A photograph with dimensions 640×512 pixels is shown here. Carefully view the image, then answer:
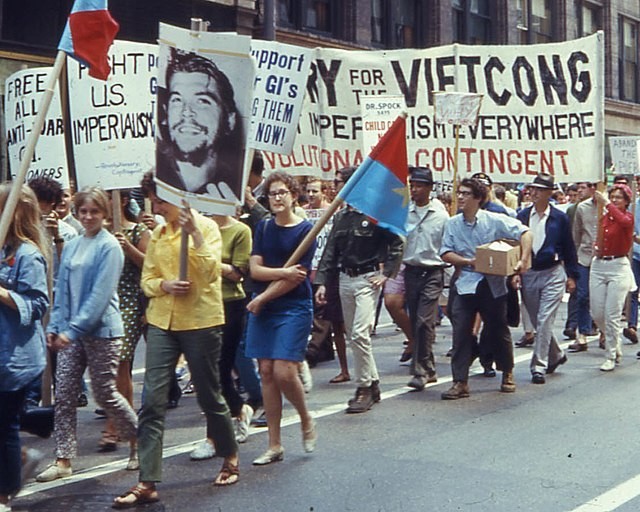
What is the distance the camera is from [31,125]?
10.4 metres

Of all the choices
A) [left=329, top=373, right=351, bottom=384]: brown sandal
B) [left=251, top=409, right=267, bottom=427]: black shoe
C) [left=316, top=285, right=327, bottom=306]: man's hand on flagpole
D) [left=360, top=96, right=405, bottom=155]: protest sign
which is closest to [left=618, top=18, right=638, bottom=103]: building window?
[left=360, top=96, right=405, bottom=155]: protest sign

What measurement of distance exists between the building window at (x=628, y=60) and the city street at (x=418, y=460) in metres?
32.8

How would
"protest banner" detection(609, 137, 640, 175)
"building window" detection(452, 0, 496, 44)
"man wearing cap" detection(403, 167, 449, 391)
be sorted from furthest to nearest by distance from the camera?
"building window" detection(452, 0, 496, 44) → "protest banner" detection(609, 137, 640, 175) → "man wearing cap" detection(403, 167, 449, 391)

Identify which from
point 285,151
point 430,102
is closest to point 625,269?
point 430,102

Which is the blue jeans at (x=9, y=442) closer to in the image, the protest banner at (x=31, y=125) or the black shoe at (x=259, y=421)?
the black shoe at (x=259, y=421)

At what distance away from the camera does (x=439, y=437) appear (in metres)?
7.95

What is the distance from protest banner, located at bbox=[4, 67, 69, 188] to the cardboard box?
346 cm

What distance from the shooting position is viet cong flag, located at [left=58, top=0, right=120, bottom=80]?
21.4ft

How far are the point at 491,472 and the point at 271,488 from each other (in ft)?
4.26

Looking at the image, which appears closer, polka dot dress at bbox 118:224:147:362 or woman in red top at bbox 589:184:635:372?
polka dot dress at bbox 118:224:147:362

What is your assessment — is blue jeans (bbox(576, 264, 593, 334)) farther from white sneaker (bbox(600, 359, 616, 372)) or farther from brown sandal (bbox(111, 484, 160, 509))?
brown sandal (bbox(111, 484, 160, 509))

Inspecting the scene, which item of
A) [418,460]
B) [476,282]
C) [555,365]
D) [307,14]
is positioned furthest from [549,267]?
[307,14]

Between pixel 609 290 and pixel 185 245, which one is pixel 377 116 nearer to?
pixel 609 290

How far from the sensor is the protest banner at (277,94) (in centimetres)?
971
